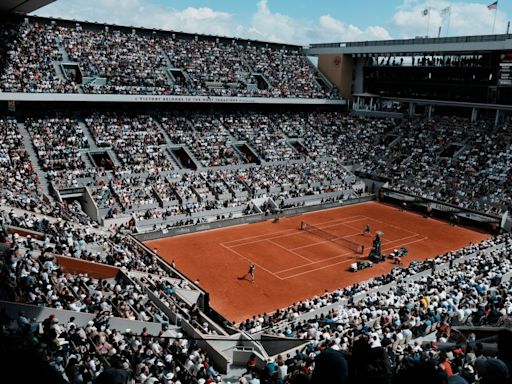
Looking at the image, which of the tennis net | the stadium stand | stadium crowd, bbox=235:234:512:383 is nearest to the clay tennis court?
the tennis net

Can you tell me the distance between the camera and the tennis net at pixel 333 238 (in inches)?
1421

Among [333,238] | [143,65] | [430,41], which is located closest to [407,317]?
[333,238]

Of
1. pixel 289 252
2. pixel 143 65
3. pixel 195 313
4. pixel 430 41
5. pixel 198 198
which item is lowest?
pixel 289 252

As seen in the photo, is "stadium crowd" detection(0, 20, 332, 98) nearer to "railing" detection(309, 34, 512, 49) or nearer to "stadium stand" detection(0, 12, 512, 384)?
"stadium stand" detection(0, 12, 512, 384)

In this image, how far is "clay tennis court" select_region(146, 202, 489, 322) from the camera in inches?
1090

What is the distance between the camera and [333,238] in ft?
126

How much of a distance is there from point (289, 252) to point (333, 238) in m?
5.43

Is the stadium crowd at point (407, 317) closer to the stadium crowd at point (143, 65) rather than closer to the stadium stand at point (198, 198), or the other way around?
the stadium stand at point (198, 198)

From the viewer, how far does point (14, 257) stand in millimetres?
17391

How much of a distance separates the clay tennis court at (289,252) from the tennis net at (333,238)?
499 mm

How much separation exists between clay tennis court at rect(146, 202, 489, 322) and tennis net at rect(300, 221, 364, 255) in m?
0.50

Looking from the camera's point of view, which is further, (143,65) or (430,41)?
(430,41)

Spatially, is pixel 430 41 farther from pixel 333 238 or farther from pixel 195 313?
pixel 195 313

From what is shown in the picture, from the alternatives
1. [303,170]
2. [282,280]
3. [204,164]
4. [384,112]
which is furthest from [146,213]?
[384,112]
